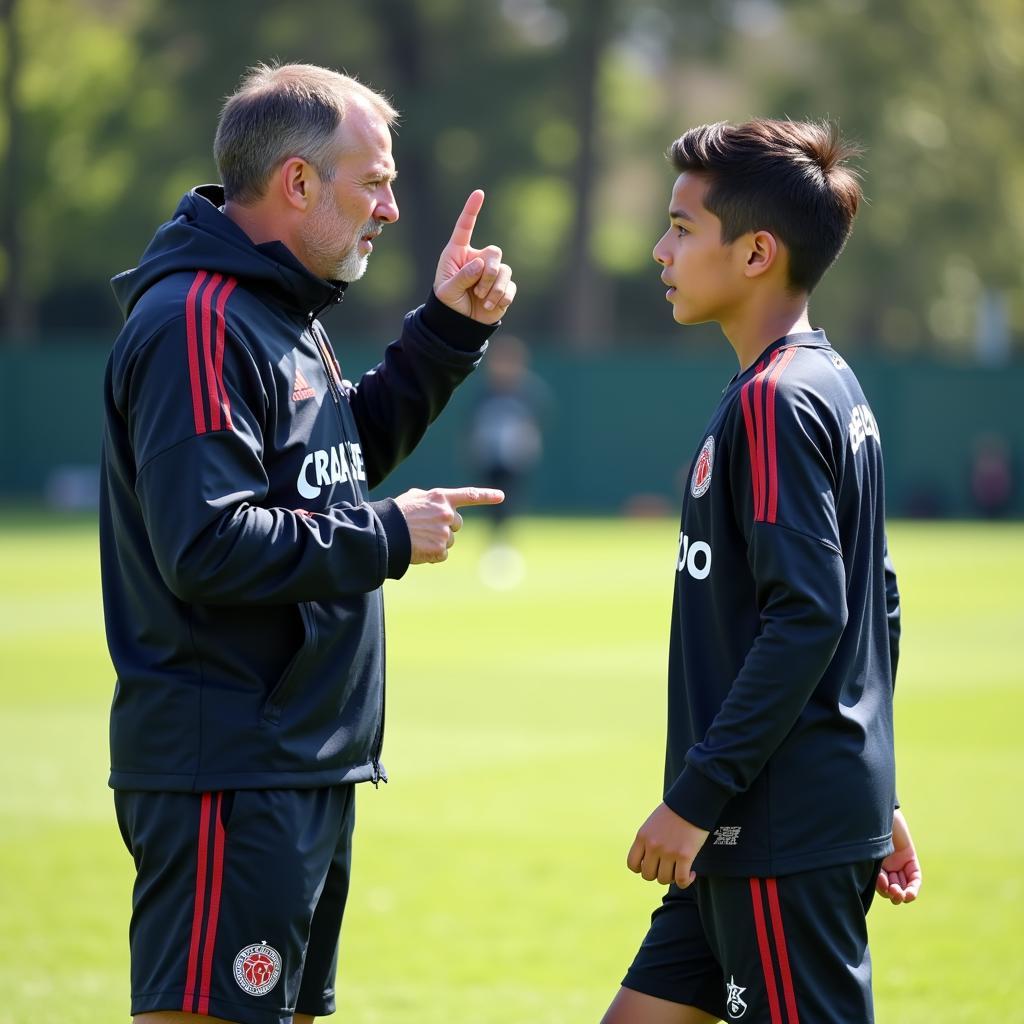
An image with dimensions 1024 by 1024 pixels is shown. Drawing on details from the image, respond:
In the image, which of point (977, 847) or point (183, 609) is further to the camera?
point (977, 847)

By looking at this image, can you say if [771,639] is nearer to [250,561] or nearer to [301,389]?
[250,561]

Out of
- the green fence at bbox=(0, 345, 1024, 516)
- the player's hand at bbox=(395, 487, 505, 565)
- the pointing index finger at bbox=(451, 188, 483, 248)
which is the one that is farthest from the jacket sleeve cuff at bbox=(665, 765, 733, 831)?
the green fence at bbox=(0, 345, 1024, 516)

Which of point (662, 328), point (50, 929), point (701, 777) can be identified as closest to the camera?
point (701, 777)

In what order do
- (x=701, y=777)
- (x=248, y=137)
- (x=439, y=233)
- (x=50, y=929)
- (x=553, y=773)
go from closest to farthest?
(x=701, y=777)
(x=248, y=137)
(x=50, y=929)
(x=553, y=773)
(x=439, y=233)

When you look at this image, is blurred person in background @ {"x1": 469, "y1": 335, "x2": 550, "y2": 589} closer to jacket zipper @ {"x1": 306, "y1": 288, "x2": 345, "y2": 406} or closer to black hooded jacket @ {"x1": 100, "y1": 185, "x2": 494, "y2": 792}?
jacket zipper @ {"x1": 306, "y1": 288, "x2": 345, "y2": 406}

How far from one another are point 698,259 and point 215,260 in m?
1.07

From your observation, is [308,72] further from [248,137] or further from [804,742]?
[804,742]

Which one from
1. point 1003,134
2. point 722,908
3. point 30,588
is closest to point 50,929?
point 722,908

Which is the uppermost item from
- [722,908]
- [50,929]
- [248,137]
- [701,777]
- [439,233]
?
[439,233]

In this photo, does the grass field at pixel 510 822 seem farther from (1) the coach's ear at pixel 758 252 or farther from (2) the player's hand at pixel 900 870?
(1) the coach's ear at pixel 758 252

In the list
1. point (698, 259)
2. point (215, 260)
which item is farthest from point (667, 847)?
point (215, 260)

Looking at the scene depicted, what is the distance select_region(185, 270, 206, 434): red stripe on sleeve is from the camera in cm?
353

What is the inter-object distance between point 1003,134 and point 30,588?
30374 mm

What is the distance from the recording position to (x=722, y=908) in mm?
3588
